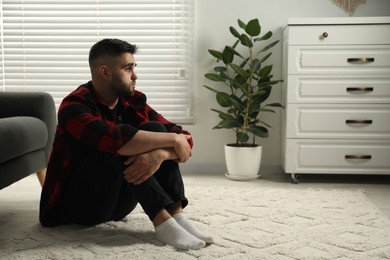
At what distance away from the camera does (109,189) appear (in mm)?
1858

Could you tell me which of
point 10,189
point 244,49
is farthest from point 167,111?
point 10,189

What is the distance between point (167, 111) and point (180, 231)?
6.81ft

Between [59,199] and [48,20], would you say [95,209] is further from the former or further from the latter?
[48,20]

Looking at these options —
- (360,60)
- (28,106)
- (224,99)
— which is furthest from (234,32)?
(28,106)

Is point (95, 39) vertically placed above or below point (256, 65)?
above

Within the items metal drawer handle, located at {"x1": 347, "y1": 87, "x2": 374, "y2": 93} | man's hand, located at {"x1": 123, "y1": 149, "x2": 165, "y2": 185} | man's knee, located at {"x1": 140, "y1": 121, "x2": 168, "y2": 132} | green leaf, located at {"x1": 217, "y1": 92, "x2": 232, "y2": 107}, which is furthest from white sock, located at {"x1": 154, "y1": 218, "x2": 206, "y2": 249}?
metal drawer handle, located at {"x1": 347, "y1": 87, "x2": 374, "y2": 93}

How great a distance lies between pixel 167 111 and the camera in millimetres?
3807

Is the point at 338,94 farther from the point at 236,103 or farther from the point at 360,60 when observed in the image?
the point at 236,103

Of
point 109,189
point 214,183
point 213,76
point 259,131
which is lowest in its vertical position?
point 214,183

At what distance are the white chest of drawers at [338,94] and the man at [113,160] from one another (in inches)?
56.6

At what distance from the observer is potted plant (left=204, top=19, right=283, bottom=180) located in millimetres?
3400

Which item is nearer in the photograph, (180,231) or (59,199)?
(180,231)

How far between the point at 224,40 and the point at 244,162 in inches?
37.0

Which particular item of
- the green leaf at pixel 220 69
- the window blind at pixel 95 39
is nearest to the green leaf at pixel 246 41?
the green leaf at pixel 220 69
